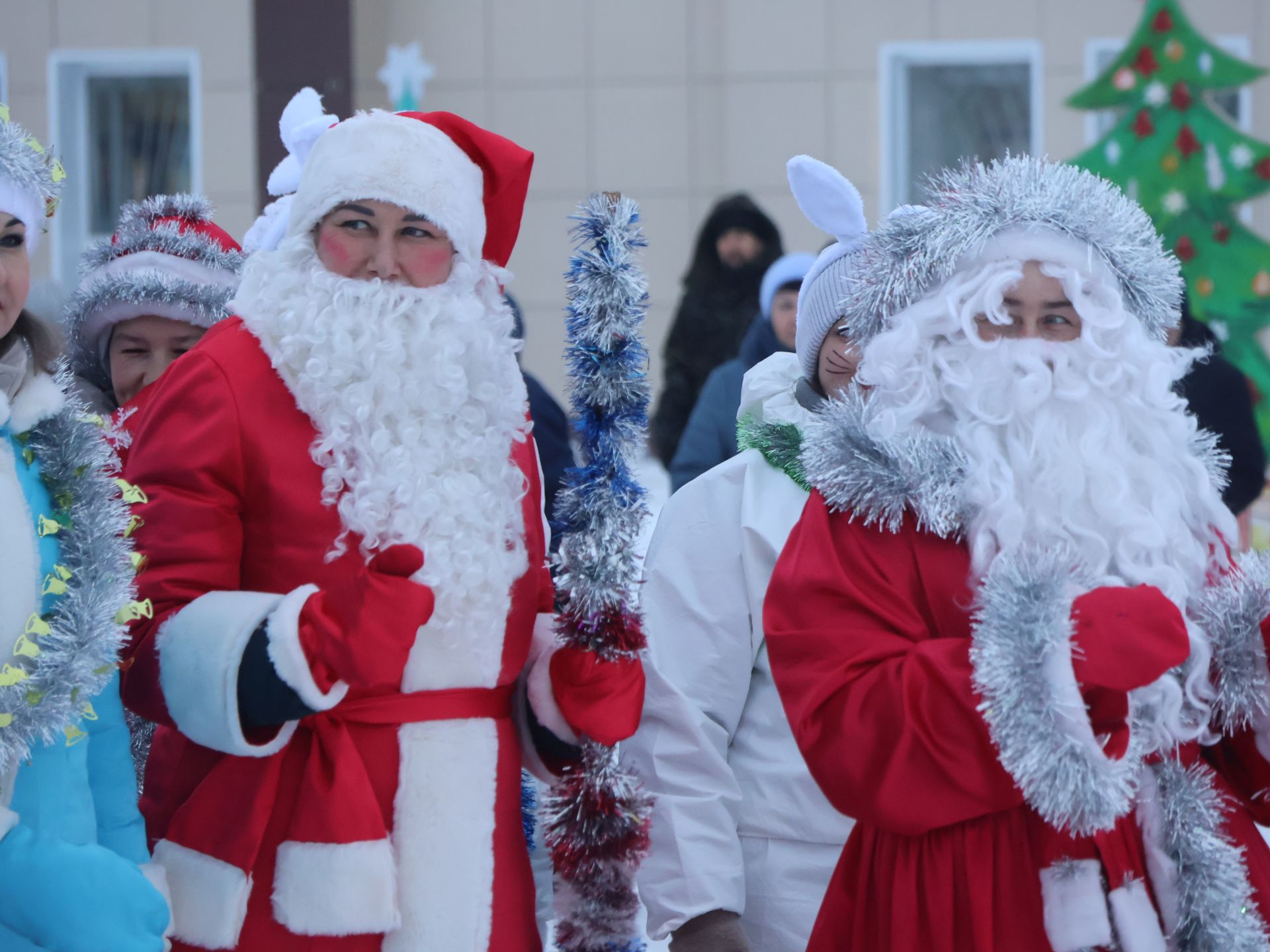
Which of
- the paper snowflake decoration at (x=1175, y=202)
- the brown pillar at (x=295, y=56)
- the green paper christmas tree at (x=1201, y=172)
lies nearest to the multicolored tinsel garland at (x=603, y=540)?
the brown pillar at (x=295, y=56)

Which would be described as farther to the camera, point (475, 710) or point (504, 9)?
point (504, 9)

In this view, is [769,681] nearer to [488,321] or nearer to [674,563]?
[674,563]

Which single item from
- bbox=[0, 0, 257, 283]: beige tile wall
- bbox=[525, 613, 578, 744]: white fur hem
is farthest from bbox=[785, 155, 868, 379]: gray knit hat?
A: bbox=[0, 0, 257, 283]: beige tile wall

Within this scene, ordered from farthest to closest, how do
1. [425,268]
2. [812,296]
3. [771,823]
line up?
[812,296] < [771,823] < [425,268]

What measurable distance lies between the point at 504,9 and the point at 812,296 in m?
6.89

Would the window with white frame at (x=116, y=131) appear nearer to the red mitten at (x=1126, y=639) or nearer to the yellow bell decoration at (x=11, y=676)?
the yellow bell decoration at (x=11, y=676)

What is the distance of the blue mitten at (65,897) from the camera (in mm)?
1792

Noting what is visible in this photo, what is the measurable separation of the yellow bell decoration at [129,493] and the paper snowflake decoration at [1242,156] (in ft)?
24.4

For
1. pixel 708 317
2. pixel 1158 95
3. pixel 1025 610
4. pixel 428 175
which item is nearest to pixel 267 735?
pixel 428 175

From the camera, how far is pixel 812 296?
9.42 ft

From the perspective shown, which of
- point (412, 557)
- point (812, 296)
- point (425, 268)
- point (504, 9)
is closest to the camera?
point (412, 557)

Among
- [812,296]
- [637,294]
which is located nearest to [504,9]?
[812,296]

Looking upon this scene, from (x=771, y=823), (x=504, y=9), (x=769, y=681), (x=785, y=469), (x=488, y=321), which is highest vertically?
(x=504, y=9)

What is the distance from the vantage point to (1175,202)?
811cm
